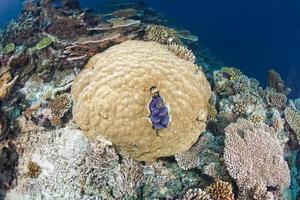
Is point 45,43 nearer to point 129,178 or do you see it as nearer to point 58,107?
point 58,107

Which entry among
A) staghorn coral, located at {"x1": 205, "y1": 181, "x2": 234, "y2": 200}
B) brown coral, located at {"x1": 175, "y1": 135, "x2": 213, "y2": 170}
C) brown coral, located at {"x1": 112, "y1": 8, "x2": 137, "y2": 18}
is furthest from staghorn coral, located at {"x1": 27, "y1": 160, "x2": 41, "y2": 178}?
brown coral, located at {"x1": 112, "y1": 8, "x2": 137, "y2": 18}

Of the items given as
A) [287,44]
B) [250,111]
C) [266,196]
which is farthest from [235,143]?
[287,44]

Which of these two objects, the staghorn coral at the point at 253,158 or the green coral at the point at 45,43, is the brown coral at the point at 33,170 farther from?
the staghorn coral at the point at 253,158

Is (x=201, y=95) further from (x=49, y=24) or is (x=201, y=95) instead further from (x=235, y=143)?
(x=49, y=24)

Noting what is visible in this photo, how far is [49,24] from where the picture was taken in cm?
765

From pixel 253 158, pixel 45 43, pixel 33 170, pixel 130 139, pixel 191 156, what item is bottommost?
pixel 33 170

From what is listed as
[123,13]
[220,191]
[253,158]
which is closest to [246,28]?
[123,13]

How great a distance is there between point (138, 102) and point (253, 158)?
1.86m

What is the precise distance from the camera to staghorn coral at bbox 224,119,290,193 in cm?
506

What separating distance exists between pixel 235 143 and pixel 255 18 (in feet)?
116

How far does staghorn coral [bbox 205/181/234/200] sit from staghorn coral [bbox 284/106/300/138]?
3.18 m

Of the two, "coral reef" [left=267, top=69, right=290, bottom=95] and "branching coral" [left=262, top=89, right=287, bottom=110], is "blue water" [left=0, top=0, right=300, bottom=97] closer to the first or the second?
"coral reef" [left=267, top=69, right=290, bottom=95]

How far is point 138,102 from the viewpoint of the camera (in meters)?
4.89

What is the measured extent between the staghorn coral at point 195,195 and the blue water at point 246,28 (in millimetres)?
22657
